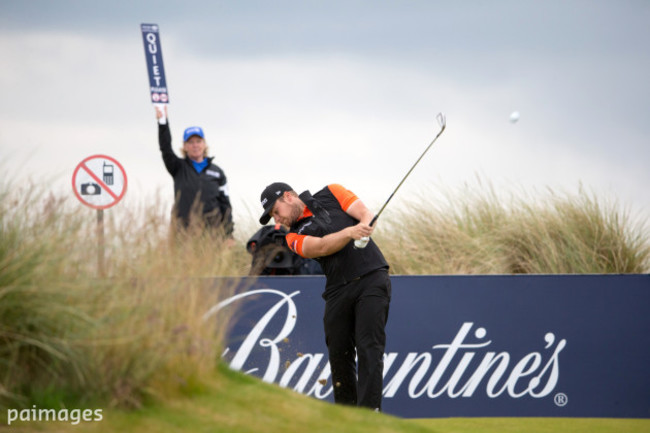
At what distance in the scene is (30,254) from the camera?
14.3ft

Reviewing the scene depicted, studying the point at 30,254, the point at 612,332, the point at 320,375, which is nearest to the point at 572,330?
the point at 612,332

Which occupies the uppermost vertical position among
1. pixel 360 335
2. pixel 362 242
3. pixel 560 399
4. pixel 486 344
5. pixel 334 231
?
pixel 334 231

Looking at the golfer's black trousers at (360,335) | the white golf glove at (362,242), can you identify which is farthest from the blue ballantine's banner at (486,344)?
the white golf glove at (362,242)

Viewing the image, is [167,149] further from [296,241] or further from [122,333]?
[122,333]

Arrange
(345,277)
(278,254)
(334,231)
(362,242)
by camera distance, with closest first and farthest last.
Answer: (362,242) → (345,277) → (334,231) → (278,254)

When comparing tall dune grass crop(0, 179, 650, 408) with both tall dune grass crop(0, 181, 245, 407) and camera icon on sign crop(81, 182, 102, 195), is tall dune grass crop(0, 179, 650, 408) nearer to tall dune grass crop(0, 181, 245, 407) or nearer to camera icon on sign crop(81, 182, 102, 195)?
tall dune grass crop(0, 181, 245, 407)

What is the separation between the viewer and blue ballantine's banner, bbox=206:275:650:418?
8445mm

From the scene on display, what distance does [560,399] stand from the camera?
341 inches

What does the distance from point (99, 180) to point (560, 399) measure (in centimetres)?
629

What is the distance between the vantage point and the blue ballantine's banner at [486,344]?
845cm

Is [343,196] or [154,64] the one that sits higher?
[154,64]

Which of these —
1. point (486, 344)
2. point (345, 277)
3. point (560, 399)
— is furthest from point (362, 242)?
point (560, 399)

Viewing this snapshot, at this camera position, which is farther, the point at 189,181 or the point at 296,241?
the point at 189,181

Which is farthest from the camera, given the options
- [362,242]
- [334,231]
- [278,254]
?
[278,254]
